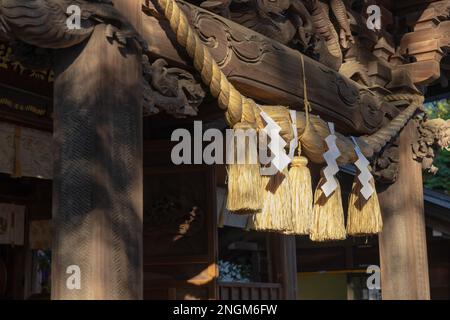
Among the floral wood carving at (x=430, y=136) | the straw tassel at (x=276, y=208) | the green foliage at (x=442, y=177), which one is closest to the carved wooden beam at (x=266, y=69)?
the straw tassel at (x=276, y=208)

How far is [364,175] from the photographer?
4199 mm

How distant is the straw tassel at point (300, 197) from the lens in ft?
11.3

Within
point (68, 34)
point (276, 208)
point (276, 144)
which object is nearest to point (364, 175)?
point (276, 144)

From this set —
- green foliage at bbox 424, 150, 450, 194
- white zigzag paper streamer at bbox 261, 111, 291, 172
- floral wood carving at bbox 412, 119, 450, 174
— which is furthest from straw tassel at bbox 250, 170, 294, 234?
green foliage at bbox 424, 150, 450, 194

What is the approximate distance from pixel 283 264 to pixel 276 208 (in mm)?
3100

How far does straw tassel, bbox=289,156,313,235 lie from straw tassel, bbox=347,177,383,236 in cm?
70

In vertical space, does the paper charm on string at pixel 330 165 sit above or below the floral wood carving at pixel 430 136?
below

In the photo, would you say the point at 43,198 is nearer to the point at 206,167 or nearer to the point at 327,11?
the point at 206,167

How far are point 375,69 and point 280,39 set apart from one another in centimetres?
119

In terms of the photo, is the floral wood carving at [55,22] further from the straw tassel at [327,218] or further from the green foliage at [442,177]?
the green foliage at [442,177]

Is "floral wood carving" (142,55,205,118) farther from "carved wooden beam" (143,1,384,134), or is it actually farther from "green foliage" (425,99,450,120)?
"green foliage" (425,99,450,120)

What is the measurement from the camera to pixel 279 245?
6.42 meters

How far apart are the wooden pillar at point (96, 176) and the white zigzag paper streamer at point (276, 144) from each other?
3.09 ft

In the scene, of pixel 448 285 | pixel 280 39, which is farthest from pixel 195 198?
pixel 448 285
